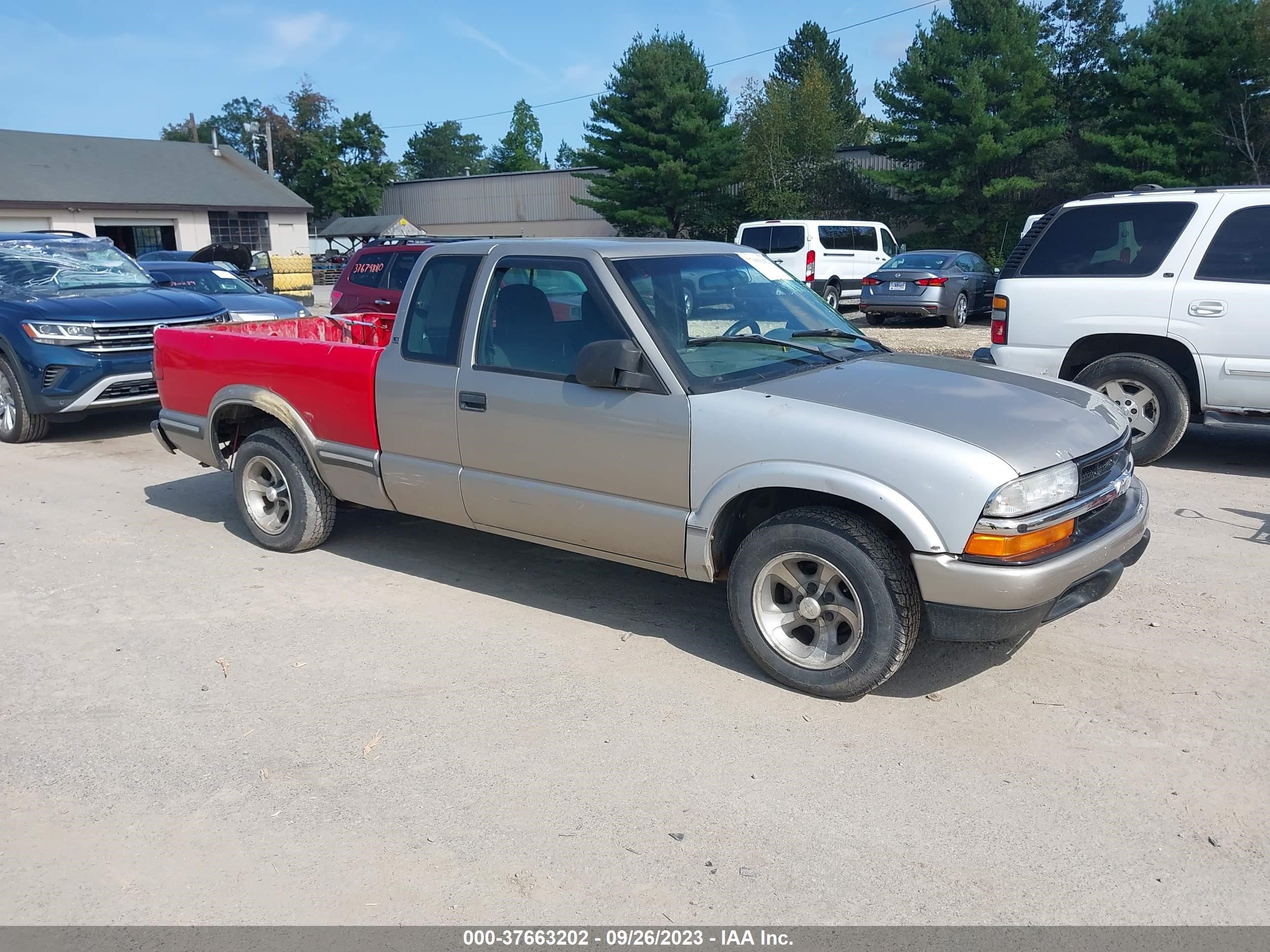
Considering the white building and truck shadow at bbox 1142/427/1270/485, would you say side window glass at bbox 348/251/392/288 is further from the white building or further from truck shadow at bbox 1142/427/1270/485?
the white building

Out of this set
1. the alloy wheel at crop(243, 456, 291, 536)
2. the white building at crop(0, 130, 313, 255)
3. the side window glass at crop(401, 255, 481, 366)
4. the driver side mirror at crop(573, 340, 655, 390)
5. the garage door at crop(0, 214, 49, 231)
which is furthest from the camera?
the white building at crop(0, 130, 313, 255)

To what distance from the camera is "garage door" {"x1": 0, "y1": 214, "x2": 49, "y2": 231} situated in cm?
3731

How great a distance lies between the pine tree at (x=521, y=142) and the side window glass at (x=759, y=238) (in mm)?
98946

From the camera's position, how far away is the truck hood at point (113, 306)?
9.94m

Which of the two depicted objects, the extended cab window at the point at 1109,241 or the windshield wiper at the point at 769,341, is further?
the extended cab window at the point at 1109,241

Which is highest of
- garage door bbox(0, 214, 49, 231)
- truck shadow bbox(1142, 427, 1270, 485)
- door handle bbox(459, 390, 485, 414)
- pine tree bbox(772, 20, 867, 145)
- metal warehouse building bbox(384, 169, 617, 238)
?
pine tree bbox(772, 20, 867, 145)

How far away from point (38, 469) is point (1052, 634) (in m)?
8.31

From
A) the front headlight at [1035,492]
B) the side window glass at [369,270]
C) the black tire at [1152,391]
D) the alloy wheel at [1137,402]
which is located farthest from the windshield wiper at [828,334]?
the side window glass at [369,270]

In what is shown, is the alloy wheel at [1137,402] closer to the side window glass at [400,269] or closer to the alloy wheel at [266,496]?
the alloy wheel at [266,496]

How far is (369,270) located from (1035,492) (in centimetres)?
1109

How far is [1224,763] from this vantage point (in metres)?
3.80

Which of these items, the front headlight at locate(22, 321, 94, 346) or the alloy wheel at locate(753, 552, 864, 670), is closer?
the alloy wheel at locate(753, 552, 864, 670)

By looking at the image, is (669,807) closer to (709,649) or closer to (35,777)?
(709,649)

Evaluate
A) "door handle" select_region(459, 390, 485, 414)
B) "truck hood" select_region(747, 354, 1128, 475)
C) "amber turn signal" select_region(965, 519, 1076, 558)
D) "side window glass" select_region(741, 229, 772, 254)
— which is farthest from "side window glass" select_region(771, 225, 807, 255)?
"amber turn signal" select_region(965, 519, 1076, 558)
